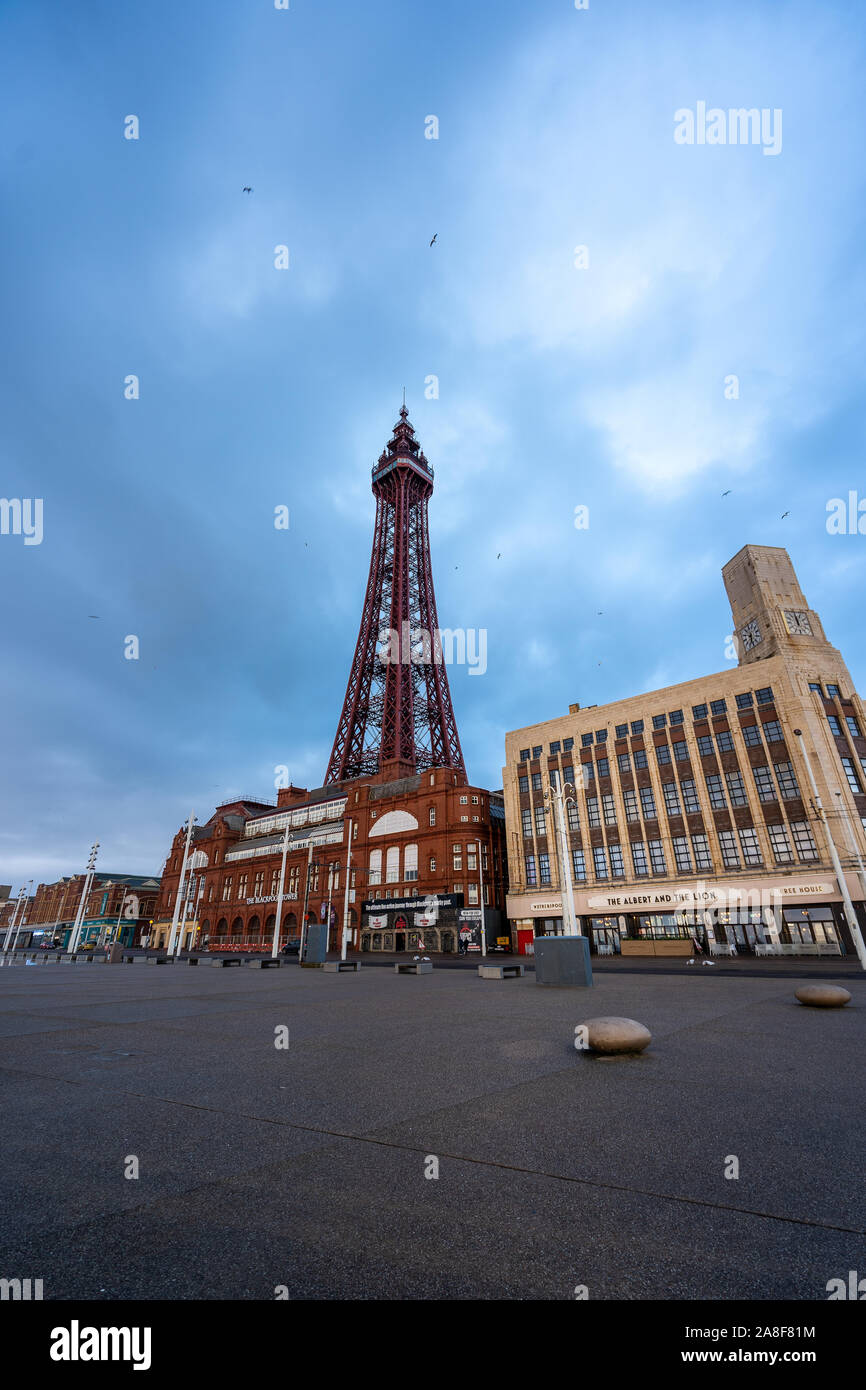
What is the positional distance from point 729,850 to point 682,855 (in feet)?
11.2

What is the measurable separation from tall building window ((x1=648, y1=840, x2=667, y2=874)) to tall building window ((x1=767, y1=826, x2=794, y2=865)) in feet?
25.6

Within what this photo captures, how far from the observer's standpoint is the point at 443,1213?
3820 millimetres

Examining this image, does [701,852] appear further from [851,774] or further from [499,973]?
[499,973]

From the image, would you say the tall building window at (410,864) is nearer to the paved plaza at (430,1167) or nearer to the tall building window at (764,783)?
the tall building window at (764,783)

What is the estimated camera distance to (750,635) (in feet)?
187

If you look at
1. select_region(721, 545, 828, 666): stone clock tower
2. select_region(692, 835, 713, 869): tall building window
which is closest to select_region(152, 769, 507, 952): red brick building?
select_region(692, 835, 713, 869): tall building window

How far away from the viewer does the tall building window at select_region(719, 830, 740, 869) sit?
43.6 m

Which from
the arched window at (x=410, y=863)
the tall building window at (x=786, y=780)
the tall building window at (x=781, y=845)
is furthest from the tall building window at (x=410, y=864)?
the tall building window at (x=786, y=780)

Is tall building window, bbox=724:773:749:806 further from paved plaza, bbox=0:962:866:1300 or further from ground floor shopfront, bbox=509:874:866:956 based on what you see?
paved plaza, bbox=0:962:866:1300

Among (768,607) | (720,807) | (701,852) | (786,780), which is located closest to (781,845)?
(786,780)

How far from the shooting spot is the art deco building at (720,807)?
4072 cm

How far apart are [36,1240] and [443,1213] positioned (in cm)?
235

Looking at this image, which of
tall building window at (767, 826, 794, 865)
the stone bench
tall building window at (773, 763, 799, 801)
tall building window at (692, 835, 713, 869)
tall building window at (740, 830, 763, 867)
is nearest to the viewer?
the stone bench
